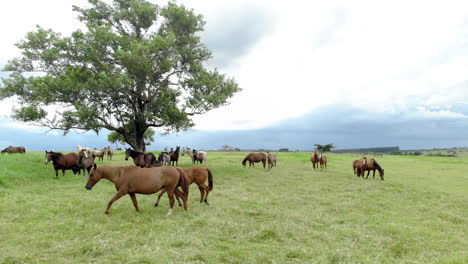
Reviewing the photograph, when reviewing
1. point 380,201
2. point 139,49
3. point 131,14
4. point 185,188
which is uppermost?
point 131,14

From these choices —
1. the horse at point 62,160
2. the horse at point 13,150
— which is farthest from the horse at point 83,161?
the horse at point 13,150

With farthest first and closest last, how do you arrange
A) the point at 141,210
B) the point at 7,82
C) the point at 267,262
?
the point at 7,82 < the point at 141,210 < the point at 267,262

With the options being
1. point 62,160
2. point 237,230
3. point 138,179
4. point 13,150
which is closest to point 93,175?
point 138,179

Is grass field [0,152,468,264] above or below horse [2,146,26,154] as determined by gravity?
below

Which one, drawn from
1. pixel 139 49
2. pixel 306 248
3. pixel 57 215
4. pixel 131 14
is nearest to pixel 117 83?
pixel 139 49

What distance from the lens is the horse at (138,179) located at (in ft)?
28.9

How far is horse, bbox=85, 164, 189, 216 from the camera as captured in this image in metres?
8.82

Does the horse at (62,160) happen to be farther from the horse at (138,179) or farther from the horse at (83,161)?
the horse at (138,179)

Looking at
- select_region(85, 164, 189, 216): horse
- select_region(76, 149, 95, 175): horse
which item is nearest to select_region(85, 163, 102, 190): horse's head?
select_region(85, 164, 189, 216): horse

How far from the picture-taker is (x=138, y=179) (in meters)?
8.89

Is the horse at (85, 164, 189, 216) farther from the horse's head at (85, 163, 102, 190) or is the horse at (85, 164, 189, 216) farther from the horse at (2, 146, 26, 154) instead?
the horse at (2, 146, 26, 154)

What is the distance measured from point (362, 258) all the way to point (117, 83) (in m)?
20.3

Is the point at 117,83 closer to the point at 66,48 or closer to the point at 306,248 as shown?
the point at 66,48

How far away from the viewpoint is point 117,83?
67.6 ft
